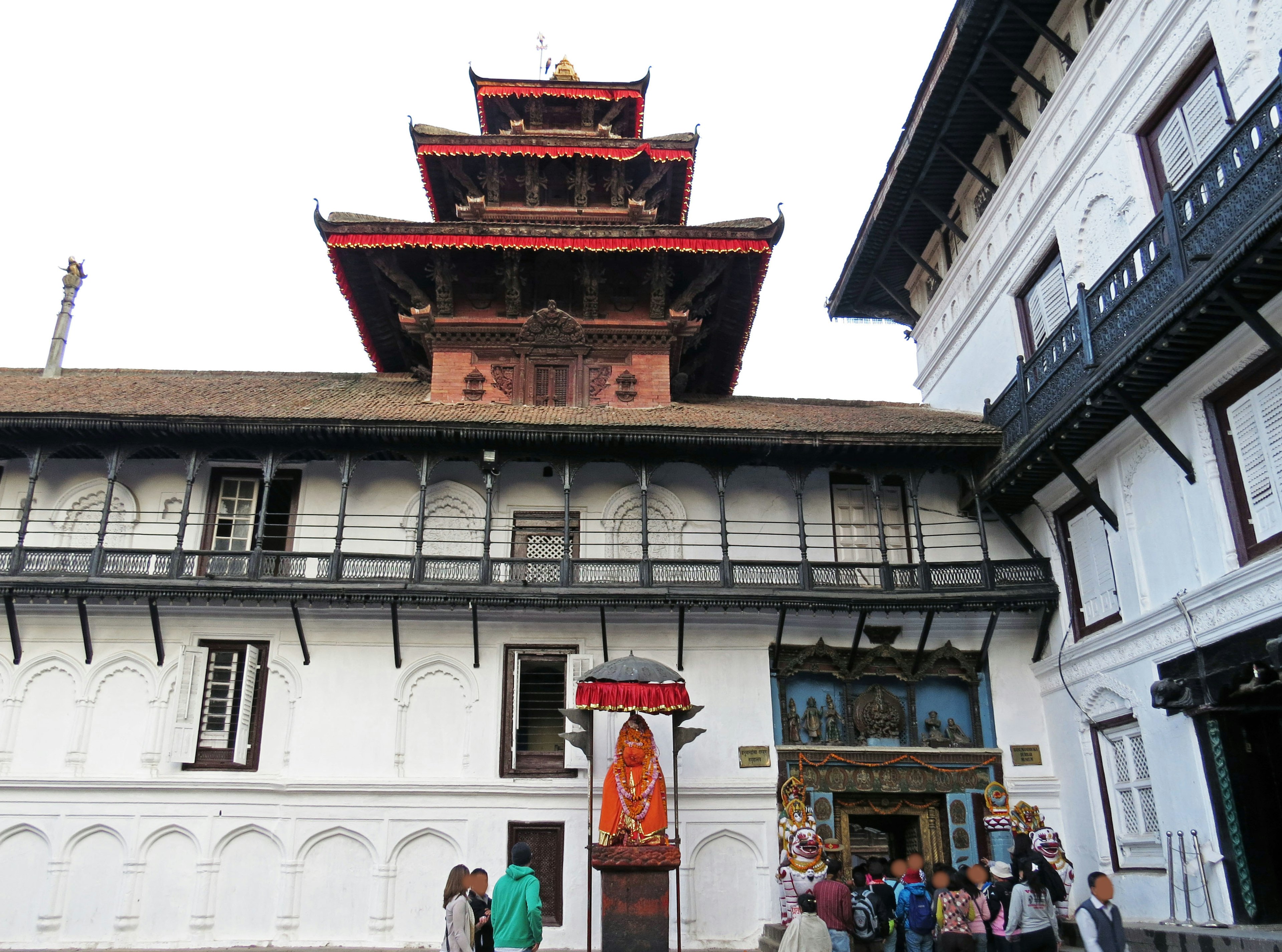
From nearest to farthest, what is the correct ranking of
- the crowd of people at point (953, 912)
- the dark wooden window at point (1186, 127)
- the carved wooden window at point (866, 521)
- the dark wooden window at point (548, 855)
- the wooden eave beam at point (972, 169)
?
1. the crowd of people at point (953, 912)
2. the dark wooden window at point (1186, 127)
3. the dark wooden window at point (548, 855)
4. the carved wooden window at point (866, 521)
5. the wooden eave beam at point (972, 169)

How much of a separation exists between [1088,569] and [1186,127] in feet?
21.2

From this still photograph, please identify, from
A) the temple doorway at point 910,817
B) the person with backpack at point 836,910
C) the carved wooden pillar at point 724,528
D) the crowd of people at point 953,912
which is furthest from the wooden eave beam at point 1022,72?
the person with backpack at point 836,910

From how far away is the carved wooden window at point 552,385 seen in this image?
20469mm

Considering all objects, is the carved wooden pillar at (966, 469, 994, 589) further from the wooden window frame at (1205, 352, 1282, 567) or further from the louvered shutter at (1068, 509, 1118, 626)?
the wooden window frame at (1205, 352, 1282, 567)

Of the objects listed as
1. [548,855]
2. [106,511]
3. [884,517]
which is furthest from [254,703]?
[884,517]

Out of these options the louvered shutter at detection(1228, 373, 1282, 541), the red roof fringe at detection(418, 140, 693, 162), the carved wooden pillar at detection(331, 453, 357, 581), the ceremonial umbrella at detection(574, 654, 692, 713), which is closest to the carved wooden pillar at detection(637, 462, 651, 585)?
the ceremonial umbrella at detection(574, 654, 692, 713)

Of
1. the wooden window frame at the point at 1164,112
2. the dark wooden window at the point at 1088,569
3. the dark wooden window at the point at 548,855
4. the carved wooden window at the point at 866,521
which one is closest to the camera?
the wooden window frame at the point at 1164,112

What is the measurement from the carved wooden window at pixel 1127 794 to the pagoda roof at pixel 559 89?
60.1ft

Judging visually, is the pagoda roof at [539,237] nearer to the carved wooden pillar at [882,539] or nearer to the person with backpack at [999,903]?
the carved wooden pillar at [882,539]

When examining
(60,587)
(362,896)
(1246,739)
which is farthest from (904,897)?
(60,587)

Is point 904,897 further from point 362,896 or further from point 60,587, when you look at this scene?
point 60,587

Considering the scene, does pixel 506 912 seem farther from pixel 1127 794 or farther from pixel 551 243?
pixel 551 243

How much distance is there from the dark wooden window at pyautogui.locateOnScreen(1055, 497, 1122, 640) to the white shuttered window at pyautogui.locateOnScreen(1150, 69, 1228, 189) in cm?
490

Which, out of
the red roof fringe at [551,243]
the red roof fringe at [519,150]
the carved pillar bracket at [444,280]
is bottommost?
the carved pillar bracket at [444,280]
